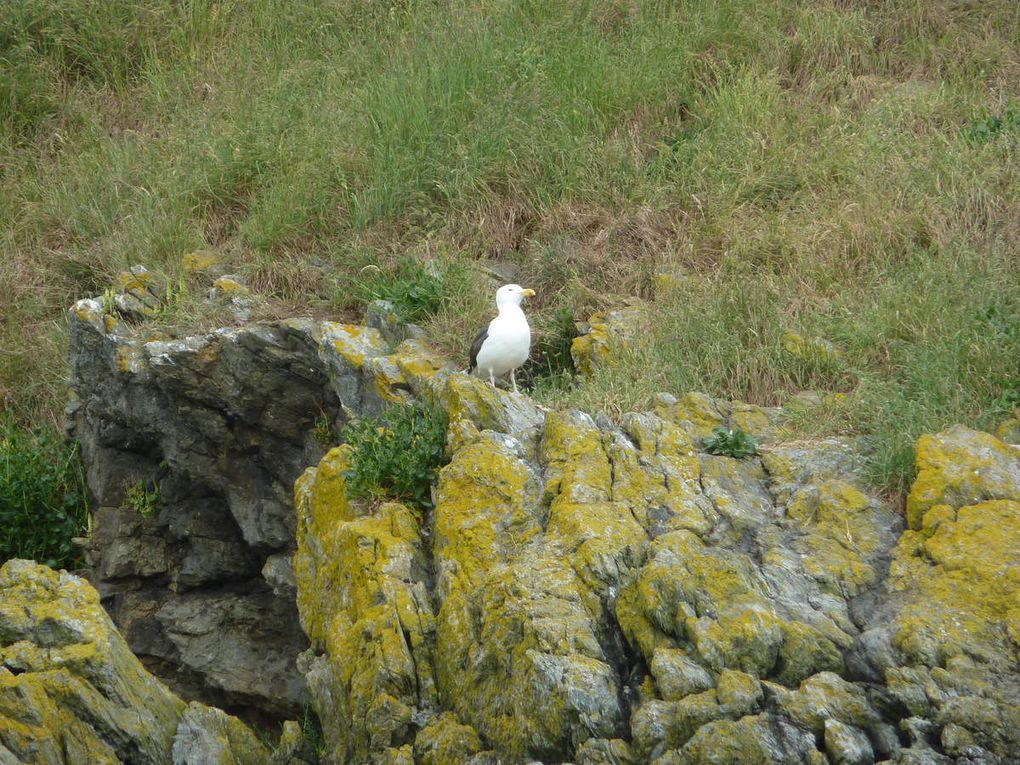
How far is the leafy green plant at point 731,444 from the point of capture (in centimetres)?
608

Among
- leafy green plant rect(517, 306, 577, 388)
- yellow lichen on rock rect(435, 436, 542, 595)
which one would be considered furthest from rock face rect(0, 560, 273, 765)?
leafy green plant rect(517, 306, 577, 388)

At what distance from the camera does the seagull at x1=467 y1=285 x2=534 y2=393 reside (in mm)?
7527

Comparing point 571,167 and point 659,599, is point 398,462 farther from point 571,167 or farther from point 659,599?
point 571,167

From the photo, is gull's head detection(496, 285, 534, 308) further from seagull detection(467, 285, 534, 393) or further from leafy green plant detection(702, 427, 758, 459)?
leafy green plant detection(702, 427, 758, 459)

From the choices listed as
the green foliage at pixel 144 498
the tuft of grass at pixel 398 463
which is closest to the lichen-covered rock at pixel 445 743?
the tuft of grass at pixel 398 463

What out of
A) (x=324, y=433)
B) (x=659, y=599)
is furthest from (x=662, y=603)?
(x=324, y=433)

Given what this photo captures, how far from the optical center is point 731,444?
6094 millimetres

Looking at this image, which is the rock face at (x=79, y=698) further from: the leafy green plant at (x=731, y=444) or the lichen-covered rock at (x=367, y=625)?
the leafy green plant at (x=731, y=444)

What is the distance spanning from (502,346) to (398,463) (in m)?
1.56

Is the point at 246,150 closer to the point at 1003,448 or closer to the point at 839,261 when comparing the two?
the point at 839,261

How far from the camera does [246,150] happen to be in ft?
37.0

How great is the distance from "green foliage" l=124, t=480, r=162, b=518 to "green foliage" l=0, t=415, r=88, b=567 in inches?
24.6

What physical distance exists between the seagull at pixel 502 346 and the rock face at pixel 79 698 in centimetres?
268

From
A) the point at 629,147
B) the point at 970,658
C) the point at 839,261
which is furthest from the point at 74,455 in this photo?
the point at 970,658
